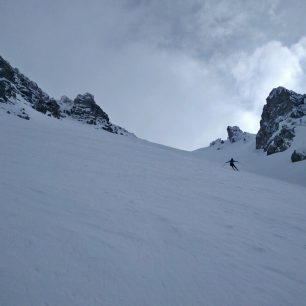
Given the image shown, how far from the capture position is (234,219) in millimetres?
8438

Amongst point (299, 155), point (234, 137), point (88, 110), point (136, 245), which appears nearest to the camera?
point (136, 245)

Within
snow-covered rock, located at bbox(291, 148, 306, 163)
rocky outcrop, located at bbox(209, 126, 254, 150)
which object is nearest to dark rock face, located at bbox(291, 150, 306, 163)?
snow-covered rock, located at bbox(291, 148, 306, 163)

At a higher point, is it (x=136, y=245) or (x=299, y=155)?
(x=299, y=155)

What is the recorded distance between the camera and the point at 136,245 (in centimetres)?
568

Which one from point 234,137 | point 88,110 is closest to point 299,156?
point 88,110

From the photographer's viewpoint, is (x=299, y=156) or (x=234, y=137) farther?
(x=234, y=137)

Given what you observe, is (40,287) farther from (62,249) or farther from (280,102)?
(280,102)

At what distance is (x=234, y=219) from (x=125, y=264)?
14.5ft

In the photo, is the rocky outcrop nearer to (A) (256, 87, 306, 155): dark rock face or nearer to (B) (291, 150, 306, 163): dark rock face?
(A) (256, 87, 306, 155): dark rock face

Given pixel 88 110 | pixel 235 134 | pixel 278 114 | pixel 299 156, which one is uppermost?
pixel 278 114

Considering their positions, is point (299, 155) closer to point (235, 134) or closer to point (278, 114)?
point (278, 114)

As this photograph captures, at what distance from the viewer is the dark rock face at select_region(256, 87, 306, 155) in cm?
5942

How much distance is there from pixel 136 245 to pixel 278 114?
79.8 m

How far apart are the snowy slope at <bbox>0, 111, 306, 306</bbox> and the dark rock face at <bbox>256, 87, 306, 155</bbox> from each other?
4989 centimetres
